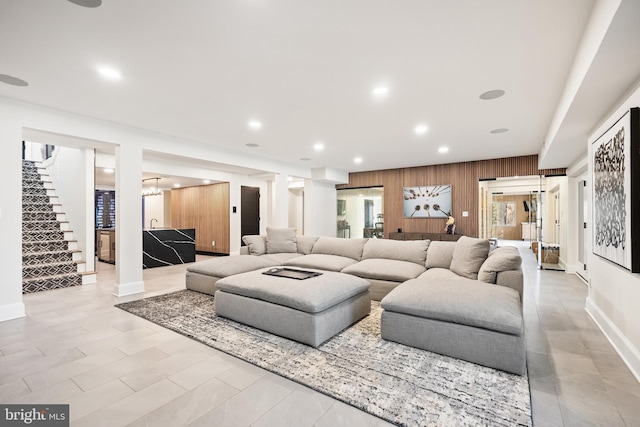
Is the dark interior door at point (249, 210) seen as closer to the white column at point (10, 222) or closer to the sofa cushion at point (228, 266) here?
the sofa cushion at point (228, 266)

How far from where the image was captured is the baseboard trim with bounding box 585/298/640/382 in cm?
219

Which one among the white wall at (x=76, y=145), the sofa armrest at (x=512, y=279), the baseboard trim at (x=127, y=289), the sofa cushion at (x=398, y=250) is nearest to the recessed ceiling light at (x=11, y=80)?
the white wall at (x=76, y=145)

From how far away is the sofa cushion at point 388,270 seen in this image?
12.3ft

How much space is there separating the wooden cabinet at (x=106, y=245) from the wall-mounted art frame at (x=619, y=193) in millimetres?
8658

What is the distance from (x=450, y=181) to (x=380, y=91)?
16.7 feet

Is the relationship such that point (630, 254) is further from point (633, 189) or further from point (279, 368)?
point (279, 368)

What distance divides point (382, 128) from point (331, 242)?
2120 millimetres

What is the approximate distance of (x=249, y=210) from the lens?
361 inches

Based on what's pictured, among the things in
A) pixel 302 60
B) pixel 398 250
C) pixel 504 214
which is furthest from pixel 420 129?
pixel 504 214

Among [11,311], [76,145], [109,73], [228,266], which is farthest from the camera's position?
Answer: [76,145]

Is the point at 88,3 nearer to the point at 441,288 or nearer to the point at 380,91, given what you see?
the point at 380,91

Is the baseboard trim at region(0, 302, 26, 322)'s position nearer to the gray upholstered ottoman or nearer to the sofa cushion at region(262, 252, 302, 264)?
the gray upholstered ottoman

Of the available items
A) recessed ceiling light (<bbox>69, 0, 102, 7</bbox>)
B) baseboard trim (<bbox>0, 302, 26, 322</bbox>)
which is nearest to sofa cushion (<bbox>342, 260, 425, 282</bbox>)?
recessed ceiling light (<bbox>69, 0, 102, 7</bbox>)

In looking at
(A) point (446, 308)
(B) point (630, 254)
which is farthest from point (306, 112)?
(B) point (630, 254)
